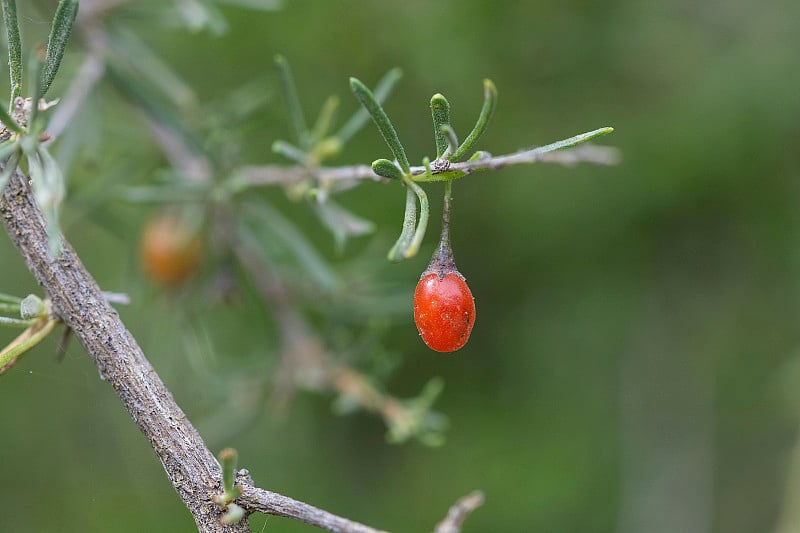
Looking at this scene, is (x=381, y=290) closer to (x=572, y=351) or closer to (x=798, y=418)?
(x=572, y=351)

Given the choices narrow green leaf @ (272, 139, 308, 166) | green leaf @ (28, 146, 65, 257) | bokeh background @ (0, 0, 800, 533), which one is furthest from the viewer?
bokeh background @ (0, 0, 800, 533)

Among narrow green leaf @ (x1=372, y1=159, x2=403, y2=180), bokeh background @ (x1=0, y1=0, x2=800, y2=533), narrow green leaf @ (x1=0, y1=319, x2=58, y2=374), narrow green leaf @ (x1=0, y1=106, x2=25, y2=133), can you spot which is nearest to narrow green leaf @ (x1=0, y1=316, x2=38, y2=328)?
narrow green leaf @ (x1=0, y1=319, x2=58, y2=374)

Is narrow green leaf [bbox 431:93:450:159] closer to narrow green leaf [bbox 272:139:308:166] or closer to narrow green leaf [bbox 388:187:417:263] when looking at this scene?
narrow green leaf [bbox 388:187:417:263]

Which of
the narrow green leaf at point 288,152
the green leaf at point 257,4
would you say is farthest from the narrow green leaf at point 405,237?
the green leaf at point 257,4

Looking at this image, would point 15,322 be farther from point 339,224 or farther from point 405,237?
point 339,224

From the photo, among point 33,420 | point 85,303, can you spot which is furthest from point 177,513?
point 85,303

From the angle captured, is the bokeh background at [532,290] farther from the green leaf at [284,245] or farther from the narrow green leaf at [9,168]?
the narrow green leaf at [9,168]
